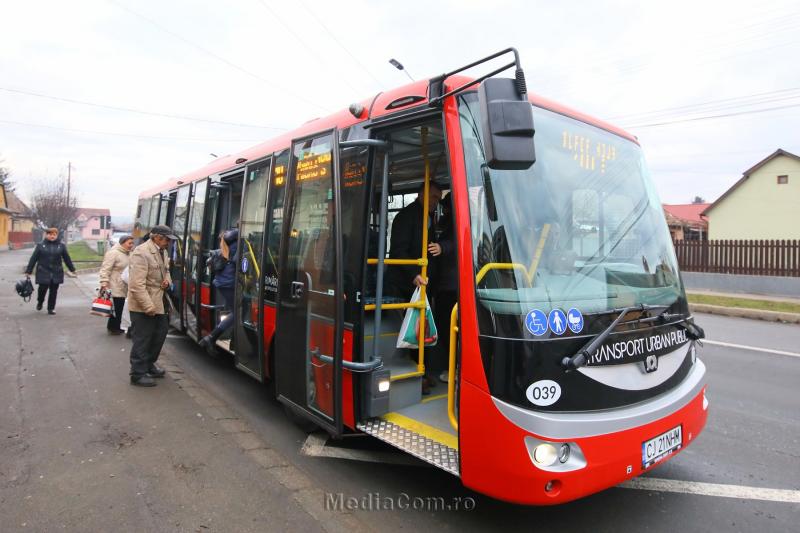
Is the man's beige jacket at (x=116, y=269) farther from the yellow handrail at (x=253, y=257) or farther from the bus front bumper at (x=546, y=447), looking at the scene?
the bus front bumper at (x=546, y=447)

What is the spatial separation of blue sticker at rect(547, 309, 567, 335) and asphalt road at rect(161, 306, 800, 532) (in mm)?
1333

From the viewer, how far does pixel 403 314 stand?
4621 mm

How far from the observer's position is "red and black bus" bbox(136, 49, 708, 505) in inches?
108

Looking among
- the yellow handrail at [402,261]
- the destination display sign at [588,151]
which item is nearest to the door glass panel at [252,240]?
the yellow handrail at [402,261]

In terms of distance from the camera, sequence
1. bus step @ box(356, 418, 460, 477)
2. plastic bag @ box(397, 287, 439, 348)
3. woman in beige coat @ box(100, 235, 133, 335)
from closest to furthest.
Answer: bus step @ box(356, 418, 460, 477), plastic bag @ box(397, 287, 439, 348), woman in beige coat @ box(100, 235, 133, 335)

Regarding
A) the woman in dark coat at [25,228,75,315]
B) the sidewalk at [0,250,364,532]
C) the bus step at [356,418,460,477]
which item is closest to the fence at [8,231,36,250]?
the woman in dark coat at [25,228,75,315]

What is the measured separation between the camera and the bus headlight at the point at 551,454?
2.69 metres

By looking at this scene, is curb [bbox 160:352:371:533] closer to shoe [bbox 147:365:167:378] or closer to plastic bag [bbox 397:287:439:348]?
shoe [bbox 147:365:167:378]

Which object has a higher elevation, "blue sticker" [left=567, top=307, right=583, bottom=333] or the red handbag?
"blue sticker" [left=567, top=307, right=583, bottom=333]

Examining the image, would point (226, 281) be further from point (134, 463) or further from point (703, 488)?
point (703, 488)

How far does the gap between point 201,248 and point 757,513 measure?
6522 millimetres

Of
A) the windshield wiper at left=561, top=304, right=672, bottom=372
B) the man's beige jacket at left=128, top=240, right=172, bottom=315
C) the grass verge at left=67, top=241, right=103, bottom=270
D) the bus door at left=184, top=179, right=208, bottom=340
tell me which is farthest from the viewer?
the grass verge at left=67, top=241, right=103, bottom=270

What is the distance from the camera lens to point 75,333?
9.11 meters

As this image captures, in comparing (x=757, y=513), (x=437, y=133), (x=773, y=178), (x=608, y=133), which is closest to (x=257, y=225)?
(x=437, y=133)
